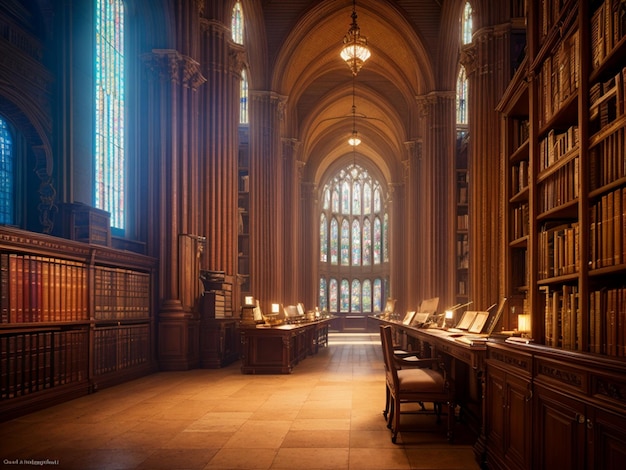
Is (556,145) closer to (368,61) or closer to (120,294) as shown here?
(120,294)

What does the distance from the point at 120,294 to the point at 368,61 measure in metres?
16.3

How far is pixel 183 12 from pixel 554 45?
8.89m

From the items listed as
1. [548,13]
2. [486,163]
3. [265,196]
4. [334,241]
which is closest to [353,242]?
[334,241]

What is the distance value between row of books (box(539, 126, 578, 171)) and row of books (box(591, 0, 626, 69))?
55 cm

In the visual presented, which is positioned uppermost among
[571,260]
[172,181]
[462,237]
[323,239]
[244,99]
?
[244,99]

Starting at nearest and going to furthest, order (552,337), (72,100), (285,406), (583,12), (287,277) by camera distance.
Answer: (583,12) → (552,337) → (285,406) → (72,100) → (287,277)

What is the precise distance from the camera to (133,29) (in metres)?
11.4

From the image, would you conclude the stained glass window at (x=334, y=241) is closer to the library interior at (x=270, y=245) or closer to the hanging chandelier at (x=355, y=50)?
the library interior at (x=270, y=245)

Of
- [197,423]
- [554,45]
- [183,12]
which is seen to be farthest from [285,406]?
Result: [183,12]

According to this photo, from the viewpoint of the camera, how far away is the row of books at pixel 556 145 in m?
3.78

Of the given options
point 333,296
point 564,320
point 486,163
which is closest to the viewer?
point 564,320

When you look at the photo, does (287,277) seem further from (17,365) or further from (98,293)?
(17,365)

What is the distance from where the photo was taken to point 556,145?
13.2 feet

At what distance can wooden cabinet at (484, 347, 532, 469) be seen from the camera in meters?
3.44
